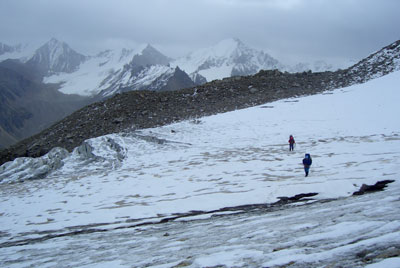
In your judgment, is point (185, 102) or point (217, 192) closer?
point (217, 192)

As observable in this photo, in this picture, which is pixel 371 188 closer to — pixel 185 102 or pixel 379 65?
pixel 185 102

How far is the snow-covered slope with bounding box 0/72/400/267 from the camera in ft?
19.1

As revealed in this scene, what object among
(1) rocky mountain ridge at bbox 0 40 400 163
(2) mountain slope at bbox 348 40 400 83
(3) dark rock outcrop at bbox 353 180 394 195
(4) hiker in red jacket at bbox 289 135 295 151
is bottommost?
(3) dark rock outcrop at bbox 353 180 394 195

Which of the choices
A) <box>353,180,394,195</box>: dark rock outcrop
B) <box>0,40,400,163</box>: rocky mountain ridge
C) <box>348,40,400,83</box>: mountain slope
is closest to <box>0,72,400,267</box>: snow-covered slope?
<box>353,180,394,195</box>: dark rock outcrop

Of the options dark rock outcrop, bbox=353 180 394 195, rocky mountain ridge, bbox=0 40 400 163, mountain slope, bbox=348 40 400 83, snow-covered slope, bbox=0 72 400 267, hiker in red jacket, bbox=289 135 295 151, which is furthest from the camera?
mountain slope, bbox=348 40 400 83

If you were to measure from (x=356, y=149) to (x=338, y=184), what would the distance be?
7.55 meters

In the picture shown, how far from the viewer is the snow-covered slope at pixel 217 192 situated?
5.81 meters

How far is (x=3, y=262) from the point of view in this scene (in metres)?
8.05

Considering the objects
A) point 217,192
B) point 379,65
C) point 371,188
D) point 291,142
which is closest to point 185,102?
point 291,142

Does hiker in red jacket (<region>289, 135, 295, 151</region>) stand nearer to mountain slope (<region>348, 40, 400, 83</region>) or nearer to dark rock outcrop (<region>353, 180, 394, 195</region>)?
dark rock outcrop (<region>353, 180, 394, 195</region>)

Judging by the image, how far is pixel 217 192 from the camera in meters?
12.8

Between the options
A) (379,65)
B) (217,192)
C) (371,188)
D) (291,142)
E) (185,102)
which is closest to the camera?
(371,188)

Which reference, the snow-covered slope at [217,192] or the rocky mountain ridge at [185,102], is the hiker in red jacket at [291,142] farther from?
the rocky mountain ridge at [185,102]

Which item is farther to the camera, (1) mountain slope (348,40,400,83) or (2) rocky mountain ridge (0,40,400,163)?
(1) mountain slope (348,40,400,83)
